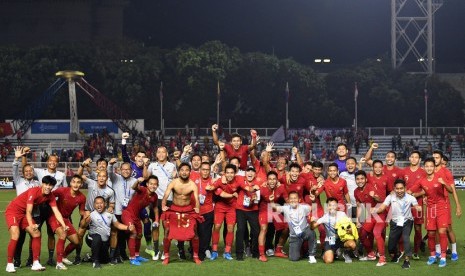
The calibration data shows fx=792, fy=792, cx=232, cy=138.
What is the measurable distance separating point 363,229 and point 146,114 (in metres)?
40.6

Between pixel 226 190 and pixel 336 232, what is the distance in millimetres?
2159

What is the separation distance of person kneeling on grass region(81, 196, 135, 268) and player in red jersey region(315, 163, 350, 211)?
383cm

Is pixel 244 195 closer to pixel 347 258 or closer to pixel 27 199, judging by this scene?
pixel 347 258

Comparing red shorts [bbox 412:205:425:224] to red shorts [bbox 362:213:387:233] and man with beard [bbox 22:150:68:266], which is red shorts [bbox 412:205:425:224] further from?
man with beard [bbox 22:150:68:266]

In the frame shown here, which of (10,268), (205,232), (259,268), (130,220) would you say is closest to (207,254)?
(205,232)

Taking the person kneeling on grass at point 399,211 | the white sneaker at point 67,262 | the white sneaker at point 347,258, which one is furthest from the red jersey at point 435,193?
the white sneaker at point 67,262

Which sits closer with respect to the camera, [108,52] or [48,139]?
[48,139]

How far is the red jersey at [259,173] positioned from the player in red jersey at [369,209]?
5.99ft

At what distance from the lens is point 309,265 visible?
13922mm

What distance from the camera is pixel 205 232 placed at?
14711 mm

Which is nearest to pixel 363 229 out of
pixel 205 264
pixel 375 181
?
pixel 375 181

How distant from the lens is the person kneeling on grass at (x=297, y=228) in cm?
1441

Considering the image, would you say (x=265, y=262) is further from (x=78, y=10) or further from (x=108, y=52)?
(x=78, y=10)

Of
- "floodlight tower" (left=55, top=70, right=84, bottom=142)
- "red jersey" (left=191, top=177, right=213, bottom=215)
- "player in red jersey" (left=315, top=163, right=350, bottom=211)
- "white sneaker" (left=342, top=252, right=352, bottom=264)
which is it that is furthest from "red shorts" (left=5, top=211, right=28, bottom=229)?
"floodlight tower" (left=55, top=70, right=84, bottom=142)
